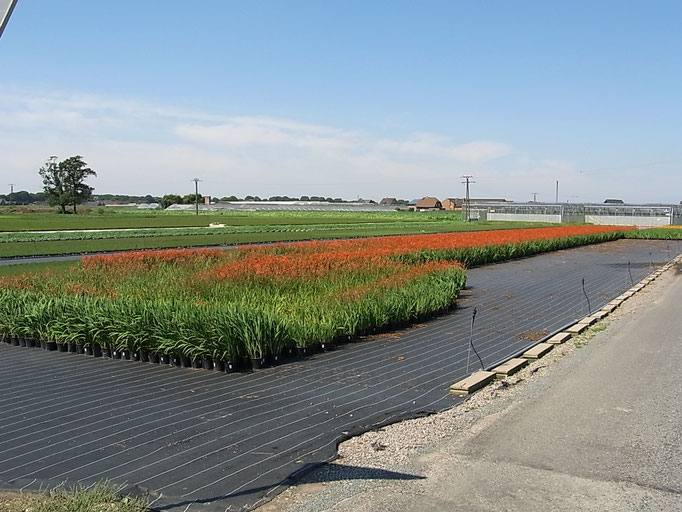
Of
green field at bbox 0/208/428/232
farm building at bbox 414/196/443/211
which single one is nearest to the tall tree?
green field at bbox 0/208/428/232

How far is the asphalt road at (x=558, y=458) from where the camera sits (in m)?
4.66

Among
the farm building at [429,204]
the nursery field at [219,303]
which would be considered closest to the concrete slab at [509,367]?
the nursery field at [219,303]

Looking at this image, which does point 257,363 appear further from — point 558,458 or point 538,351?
point 558,458

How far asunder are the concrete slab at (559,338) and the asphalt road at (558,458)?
1.89m

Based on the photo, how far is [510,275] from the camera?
22516 millimetres

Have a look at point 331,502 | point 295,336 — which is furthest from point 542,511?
point 295,336

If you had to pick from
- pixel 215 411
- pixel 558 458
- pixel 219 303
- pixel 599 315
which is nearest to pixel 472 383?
pixel 558 458

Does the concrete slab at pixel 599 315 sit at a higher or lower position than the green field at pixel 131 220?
lower

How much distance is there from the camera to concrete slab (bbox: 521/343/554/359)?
31.6 feet

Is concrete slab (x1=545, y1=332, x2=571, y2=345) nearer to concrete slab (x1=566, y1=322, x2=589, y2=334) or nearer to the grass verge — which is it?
concrete slab (x1=566, y1=322, x2=589, y2=334)

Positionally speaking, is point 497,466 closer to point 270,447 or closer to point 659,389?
point 270,447

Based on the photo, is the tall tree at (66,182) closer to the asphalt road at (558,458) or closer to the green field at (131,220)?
the green field at (131,220)

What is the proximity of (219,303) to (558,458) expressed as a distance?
7239 mm

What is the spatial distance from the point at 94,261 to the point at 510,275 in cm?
1302
